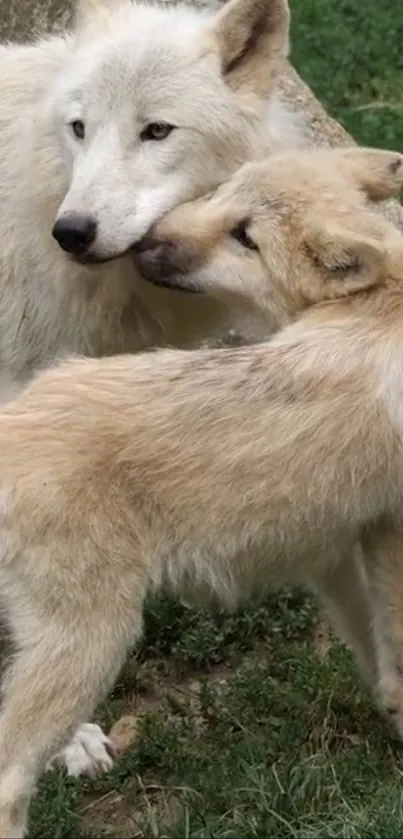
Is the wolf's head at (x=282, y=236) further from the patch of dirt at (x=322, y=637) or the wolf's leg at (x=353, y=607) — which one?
the patch of dirt at (x=322, y=637)

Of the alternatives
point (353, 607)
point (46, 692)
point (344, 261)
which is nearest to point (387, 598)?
point (353, 607)

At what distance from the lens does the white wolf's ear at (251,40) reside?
Result: 5.10 meters

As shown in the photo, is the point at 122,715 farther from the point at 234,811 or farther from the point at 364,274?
the point at 364,274

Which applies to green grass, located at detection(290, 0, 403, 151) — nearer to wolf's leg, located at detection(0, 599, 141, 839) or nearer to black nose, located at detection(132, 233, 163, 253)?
black nose, located at detection(132, 233, 163, 253)

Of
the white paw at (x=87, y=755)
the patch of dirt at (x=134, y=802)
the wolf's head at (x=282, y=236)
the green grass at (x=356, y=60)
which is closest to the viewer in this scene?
the wolf's head at (x=282, y=236)

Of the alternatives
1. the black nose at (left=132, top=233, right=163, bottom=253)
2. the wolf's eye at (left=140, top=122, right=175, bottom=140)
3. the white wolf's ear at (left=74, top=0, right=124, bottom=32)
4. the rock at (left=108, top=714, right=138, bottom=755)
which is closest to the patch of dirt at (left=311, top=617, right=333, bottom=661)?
→ the rock at (left=108, top=714, right=138, bottom=755)

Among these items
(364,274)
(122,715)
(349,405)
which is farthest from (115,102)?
(122,715)

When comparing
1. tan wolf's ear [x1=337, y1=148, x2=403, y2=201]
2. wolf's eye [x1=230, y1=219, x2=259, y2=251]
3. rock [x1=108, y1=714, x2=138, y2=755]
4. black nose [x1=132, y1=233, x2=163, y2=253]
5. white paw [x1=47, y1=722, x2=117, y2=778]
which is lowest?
rock [x1=108, y1=714, x2=138, y2=755]

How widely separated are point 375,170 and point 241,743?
2070 millimetres

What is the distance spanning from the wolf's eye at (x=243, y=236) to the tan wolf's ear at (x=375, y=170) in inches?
17.0

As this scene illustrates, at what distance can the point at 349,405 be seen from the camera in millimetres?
4324

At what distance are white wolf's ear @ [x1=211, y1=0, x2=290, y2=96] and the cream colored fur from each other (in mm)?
640

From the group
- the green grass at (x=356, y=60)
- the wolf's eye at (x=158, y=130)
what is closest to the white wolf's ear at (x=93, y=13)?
the wolf's eye at (x=158, y=130)

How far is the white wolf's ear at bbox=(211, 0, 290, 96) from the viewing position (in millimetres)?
5098
